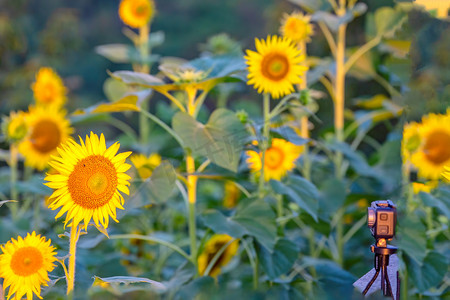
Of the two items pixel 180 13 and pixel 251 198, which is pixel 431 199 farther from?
pixel 180 13

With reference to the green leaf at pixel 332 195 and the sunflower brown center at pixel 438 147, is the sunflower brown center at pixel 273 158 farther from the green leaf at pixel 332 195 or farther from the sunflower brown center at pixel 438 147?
the sunflower brown center at pixel 438 147

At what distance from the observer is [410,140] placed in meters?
1.15

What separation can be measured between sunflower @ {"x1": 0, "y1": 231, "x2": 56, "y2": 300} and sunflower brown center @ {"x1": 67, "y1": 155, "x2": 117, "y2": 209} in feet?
0.25

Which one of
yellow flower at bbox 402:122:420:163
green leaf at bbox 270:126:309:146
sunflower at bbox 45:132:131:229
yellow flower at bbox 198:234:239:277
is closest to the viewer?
sunflower at bbox 45:132:131:229

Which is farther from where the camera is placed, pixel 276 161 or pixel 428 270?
pixel 276 161

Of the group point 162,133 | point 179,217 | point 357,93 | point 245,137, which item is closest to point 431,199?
point 245,137

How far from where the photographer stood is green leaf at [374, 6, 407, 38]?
1521 millimetres

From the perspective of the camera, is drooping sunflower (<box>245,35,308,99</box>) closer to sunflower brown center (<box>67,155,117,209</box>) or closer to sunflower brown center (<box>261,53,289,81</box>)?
sunflower brown center (<box>261,53,289,81</box>)

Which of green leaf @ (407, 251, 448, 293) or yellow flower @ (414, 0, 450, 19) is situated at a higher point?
yellow flower @ (414, 0, 450, 19)

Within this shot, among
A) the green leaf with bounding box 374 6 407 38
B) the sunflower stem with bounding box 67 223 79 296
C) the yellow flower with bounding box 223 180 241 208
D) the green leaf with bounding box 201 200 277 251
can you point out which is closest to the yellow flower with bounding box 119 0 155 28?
the yellow flower with bounding box 223 180 241 208

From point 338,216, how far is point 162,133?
60 centimetres

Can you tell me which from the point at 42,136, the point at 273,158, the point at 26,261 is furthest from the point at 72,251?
the point at 42,136

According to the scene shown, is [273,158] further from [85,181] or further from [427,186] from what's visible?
[85,181]

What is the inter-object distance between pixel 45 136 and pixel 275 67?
27.1 inches
